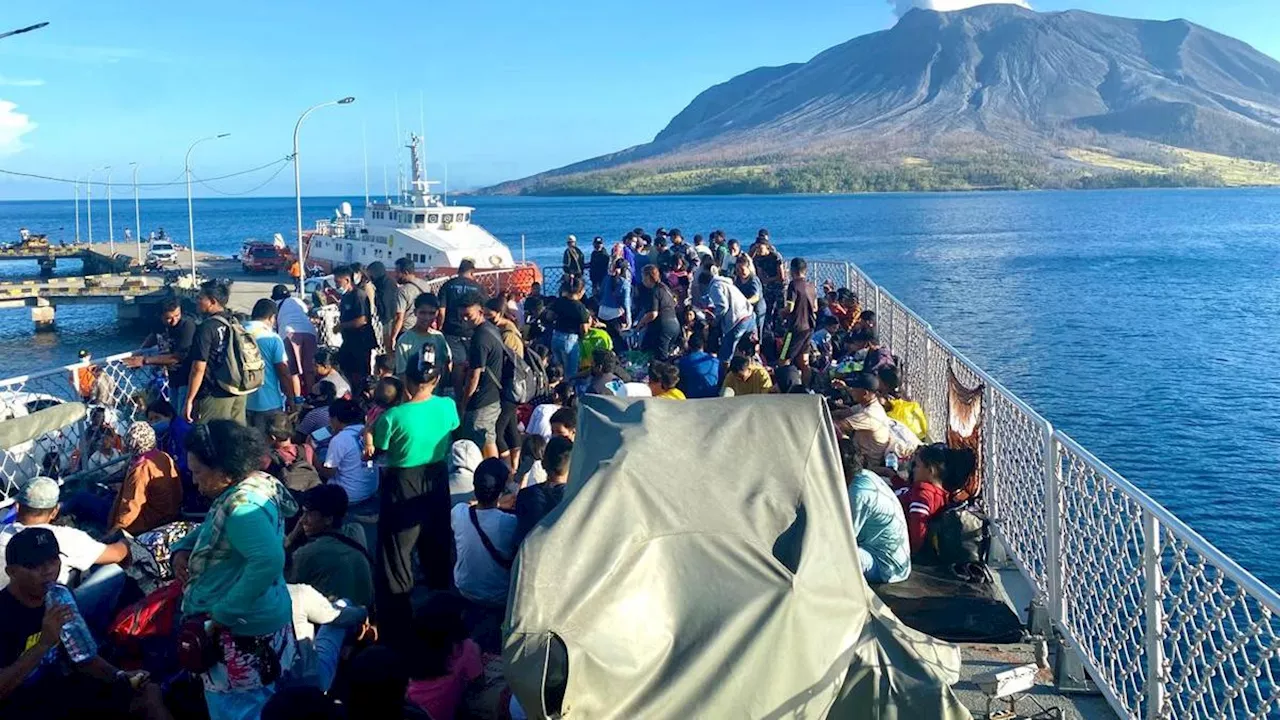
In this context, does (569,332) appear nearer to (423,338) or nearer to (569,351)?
(569,351)

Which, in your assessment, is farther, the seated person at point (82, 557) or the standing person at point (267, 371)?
the standing person at point (267, 371)

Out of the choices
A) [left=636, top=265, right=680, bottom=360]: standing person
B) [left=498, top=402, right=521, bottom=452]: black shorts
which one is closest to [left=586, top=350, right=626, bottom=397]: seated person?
[left=498, top=402, right=521, bottom=452]: black shorts

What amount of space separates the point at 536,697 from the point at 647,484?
2.72 ft

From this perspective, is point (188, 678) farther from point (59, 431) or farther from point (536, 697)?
point (59, 431)

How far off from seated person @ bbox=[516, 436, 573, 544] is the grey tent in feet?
5.27

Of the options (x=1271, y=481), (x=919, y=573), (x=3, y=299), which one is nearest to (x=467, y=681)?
(x=919, y=573)

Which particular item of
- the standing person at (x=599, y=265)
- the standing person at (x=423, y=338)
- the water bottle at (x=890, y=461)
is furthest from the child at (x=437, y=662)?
the standing person at (x=599, y=265)

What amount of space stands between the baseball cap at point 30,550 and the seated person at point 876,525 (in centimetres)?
368

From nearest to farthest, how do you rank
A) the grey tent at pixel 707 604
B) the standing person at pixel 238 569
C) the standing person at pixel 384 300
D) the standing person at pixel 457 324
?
the grey tent at pixel 707 604 < the standing person at pixel 238 569 < the standing person at pixel 457 324 < the standing person at pixel 384 300

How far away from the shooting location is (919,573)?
610 centimetres

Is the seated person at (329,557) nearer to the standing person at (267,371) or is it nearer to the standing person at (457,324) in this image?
the standing person at (457,324)

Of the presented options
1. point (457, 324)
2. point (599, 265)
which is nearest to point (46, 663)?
point (457, 324)

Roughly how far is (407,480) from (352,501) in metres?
1.96

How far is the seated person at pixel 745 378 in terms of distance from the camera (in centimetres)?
816
